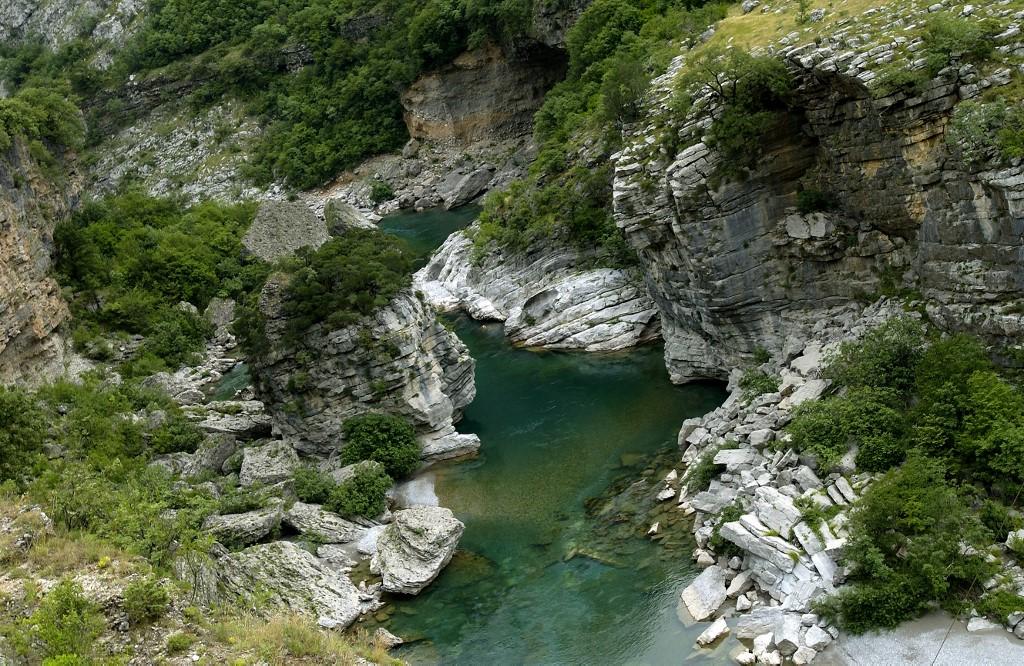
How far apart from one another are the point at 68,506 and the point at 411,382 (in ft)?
42.7

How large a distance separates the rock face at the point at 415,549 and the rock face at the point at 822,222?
1249 cm

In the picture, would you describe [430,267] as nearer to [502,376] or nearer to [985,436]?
[502,376]

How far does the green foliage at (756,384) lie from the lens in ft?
87.9

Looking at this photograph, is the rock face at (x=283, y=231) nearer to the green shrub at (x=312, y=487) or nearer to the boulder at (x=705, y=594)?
the green shrub at (x=312, y=487)

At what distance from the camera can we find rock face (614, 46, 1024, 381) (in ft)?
72.7

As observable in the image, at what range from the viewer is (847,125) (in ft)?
84.6

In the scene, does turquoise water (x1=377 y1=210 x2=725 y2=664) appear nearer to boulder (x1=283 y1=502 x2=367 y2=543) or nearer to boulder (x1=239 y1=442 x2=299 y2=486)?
boulder (x1=283 y1=502 x2=367 y2=543)

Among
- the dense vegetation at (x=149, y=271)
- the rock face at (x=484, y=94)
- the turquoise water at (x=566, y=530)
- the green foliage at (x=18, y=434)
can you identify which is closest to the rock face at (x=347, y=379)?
the turquoise water at (x=566, y=530)

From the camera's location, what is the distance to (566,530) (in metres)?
24.5

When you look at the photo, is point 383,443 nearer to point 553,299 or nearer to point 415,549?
point 415,549

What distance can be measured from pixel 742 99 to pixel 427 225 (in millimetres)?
38019

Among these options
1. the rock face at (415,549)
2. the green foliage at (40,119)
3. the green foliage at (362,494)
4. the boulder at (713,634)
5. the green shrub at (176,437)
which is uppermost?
the green foliage at (40,119)

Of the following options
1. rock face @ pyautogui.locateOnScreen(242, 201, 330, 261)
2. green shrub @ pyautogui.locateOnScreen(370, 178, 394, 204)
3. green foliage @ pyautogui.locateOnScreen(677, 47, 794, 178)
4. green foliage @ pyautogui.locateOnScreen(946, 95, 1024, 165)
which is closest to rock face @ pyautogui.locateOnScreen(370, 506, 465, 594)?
green foliage @ pyautogui.locateOnScreen(677, 47, 794, 178)

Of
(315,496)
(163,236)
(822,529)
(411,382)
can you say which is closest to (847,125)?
(822,529)
